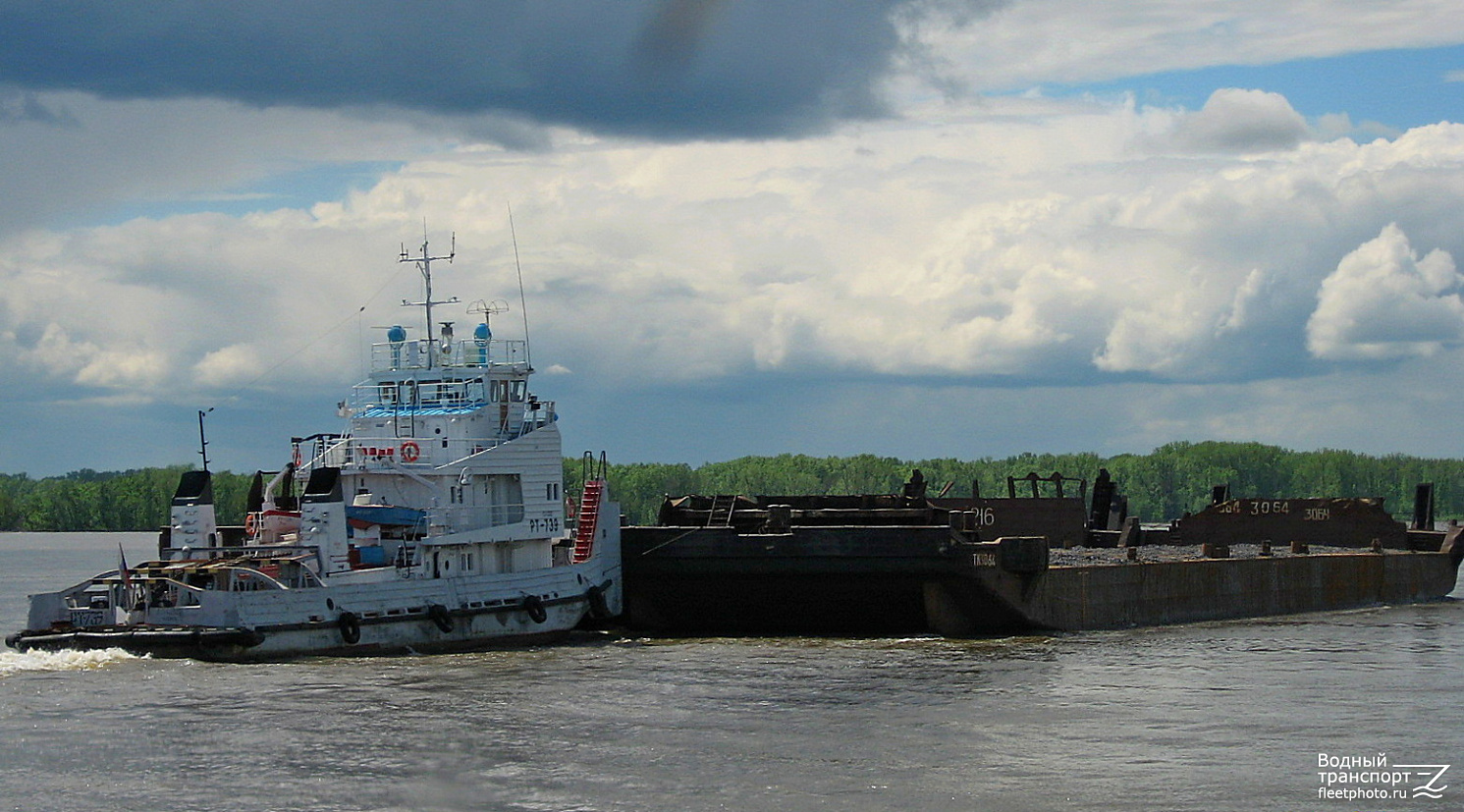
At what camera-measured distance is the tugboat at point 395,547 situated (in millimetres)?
31125

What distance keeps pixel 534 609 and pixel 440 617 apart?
2528mm

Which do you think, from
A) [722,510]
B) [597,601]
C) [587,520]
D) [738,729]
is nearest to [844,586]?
[722,510]

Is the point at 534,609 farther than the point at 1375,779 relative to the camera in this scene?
Yes

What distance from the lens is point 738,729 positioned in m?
25.2

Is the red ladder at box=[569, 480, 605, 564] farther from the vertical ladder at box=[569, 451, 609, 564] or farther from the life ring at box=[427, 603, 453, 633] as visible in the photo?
the life ring at box=[427, 603, 453, 633]

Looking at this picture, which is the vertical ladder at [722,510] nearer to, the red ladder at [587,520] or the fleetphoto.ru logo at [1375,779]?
the red ladder at [587,520]

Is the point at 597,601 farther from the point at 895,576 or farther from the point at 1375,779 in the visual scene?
the point at 1375,779

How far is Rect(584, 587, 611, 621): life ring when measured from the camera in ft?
122

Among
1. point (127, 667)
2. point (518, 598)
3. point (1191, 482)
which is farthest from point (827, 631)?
point (1191, 482)

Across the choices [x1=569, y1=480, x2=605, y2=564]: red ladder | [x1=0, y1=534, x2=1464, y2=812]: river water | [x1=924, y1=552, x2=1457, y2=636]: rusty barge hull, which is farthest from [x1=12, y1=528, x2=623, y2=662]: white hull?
[x1=924, y1=552, x2=1457, y2=636]: rusty barge hull

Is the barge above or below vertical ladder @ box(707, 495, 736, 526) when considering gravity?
below

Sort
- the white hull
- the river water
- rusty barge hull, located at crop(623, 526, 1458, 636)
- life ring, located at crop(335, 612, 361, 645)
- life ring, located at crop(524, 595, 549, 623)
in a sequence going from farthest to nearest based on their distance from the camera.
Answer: rusty barge hull, located at crop(623, 526, 1458, 636), life ring, located at crop(524, 595, 549, 623), life ring, located at crop(335, 612, 361, 645), the white hull, the river water

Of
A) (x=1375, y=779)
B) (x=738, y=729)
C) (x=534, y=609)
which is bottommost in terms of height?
(x=1375, y=779)

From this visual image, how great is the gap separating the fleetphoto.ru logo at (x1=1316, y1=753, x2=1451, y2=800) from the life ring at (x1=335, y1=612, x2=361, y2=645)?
1761 cm
